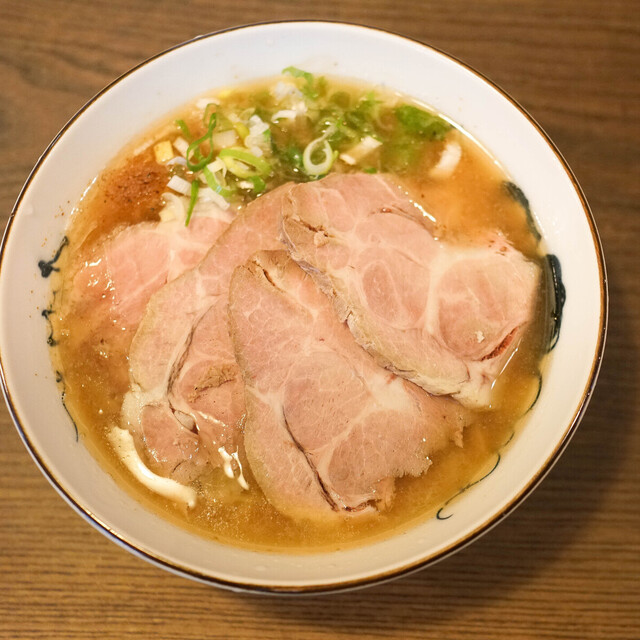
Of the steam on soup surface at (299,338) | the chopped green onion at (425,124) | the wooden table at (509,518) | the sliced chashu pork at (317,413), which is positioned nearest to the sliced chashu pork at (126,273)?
the steam on soup surface at (299,338)

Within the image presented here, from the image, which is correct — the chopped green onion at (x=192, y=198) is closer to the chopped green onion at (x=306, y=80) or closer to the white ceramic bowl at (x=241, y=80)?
the white ceramic bowl at (x=241, y=80)

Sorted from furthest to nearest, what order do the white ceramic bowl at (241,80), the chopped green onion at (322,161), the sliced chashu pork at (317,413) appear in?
1. the chopped green onion at (322,161)
2. the sliced chashu pork at (317,413)
3. the white ceramic bowl at (241,80)

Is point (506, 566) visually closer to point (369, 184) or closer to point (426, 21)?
point (369, 184)

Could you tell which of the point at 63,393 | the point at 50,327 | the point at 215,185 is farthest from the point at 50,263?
the point at 215,185

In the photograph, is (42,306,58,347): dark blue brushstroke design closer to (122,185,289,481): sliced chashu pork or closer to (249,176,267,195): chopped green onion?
(122,185,289,481): sliced chashu pork

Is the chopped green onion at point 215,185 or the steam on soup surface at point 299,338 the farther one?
the chopped green onion at point 215,185

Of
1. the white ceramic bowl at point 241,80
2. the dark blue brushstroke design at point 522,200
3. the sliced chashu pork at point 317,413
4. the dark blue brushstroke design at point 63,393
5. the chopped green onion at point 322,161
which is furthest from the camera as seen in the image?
the chopped green onion at point 322,161
